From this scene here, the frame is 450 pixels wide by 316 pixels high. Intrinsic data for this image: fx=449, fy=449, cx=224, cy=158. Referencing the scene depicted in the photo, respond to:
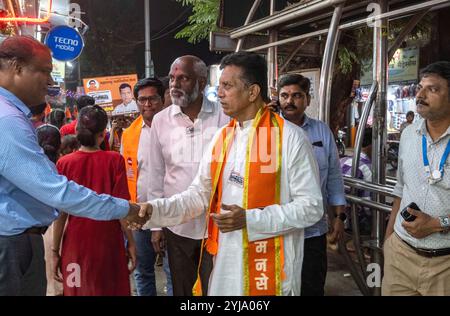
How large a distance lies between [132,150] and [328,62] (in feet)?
6.27

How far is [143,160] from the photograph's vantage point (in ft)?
12.9

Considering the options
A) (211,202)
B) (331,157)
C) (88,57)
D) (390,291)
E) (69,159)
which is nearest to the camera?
(211,202)

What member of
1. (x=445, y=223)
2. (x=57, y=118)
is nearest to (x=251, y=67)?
(x=445, y=223)

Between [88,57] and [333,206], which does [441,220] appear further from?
[88,57]

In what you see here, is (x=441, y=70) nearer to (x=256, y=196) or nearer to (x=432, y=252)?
(x=432, y=252)

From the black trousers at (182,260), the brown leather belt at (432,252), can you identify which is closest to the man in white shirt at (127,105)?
the black trousers at (182,260)

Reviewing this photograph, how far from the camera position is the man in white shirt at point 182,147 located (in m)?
3.10

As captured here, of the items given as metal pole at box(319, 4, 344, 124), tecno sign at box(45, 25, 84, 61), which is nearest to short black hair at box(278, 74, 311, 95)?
metal pole at box(319, 4, 344, 124)

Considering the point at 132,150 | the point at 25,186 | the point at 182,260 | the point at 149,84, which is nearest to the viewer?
the point at 25,186

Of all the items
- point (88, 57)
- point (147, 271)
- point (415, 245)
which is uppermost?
point (88, 57)

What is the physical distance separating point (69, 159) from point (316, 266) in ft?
6.17

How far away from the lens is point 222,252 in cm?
231


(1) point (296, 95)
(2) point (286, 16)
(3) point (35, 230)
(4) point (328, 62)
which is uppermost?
(2) point (286, 16)

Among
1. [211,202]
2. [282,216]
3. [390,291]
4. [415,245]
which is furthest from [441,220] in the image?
[211,202]
